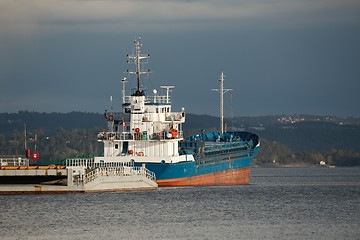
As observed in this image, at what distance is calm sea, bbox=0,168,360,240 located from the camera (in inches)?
2448

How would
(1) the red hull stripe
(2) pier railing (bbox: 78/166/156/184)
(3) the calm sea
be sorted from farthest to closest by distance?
(1) the red hull stripe, (2) pier railing (bbox: 78/166/156/184), (3) the calm sea

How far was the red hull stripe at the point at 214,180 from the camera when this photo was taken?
97.0 meters

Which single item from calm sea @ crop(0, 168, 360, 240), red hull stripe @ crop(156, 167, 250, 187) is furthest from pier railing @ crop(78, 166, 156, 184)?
red hull stripe @ crop(156, 167, 250, 187)

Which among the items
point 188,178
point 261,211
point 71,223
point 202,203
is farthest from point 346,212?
point 188,178

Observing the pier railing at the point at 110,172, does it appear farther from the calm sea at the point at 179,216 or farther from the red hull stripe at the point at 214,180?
the red hull stripe at the point at 214,180

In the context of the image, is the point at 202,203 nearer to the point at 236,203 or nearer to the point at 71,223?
the point at 236,203

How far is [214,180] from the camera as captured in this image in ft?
356

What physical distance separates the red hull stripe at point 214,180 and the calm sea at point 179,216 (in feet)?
12.3

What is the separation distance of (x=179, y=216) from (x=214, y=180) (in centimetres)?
3737

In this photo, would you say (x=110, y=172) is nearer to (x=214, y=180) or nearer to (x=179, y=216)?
(x=179, y=216)

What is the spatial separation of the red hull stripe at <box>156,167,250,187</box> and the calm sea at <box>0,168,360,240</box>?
374cm

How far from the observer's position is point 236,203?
81938 mm

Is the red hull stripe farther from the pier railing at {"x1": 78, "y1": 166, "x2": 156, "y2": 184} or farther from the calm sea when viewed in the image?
the pier railing at {"x1": 78, "y1": 166, "x2": 156, "y2": 184}

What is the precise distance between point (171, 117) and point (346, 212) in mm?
29976
